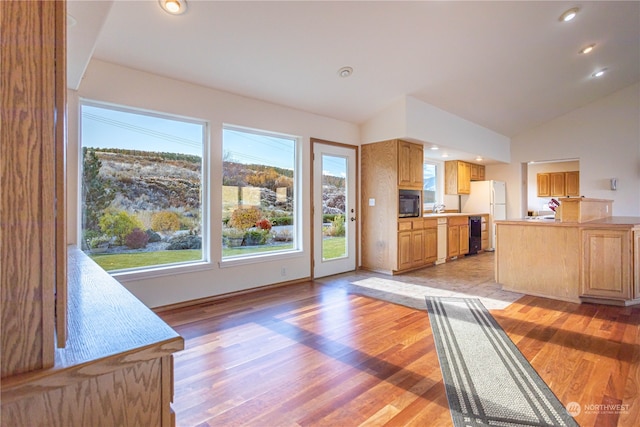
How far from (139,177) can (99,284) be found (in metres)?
2.26

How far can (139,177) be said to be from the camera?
3324 millimetres

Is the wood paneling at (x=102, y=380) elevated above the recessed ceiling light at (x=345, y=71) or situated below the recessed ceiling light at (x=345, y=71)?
below

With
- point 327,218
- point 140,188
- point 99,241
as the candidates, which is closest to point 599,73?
point 327,218

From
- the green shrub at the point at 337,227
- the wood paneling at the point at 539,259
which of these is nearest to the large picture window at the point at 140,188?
the green shrub at the point at 337,227

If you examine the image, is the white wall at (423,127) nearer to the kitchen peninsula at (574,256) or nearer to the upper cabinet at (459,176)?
the upper cabinet at (459,176)

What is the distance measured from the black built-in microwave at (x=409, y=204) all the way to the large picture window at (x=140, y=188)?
311 cm

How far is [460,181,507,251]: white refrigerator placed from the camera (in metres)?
7.39

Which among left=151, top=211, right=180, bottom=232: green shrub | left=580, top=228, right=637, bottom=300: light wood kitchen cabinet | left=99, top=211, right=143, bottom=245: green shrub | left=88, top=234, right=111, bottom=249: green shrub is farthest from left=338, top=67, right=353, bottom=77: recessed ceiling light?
left=580, top=228, right=637, bottom=300: light wood kitchen cabinet

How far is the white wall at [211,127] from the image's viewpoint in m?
2.98

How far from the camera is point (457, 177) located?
24.0 feet

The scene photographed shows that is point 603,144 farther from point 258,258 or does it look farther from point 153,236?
point 153,236

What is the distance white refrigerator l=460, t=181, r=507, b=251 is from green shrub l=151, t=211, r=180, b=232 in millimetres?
6683

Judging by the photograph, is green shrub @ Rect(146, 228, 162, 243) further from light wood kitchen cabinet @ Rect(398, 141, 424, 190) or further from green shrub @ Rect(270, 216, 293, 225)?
light wood kitchen cabinet @ Rect(398, 141, 424, 190)

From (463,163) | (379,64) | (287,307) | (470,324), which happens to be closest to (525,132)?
(463,163)
